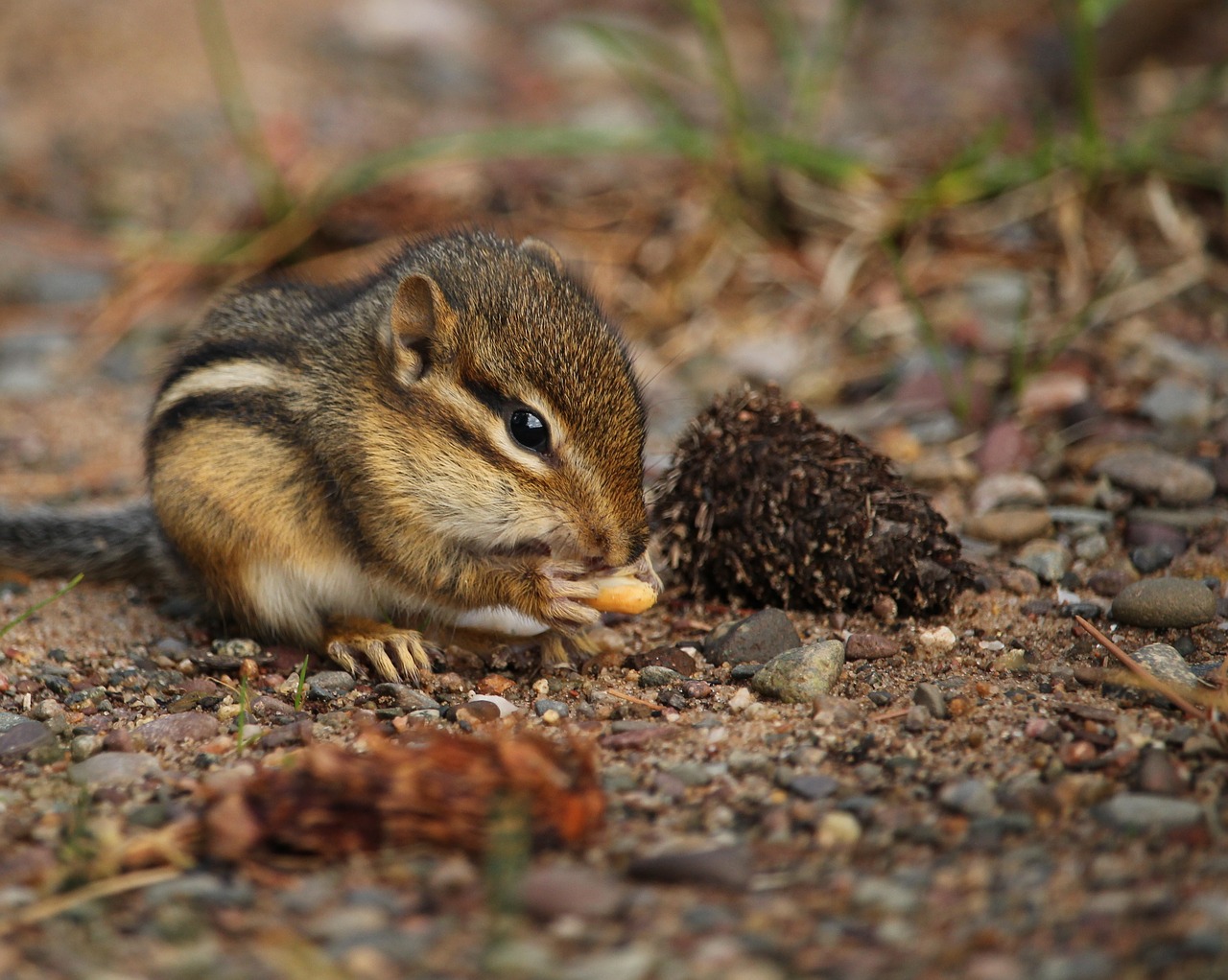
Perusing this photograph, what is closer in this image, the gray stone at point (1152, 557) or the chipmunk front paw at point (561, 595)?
the chipmunk front paw at point (561, 595)

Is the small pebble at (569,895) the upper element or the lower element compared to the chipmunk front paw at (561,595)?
lower

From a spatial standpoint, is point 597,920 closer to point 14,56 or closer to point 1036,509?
point 1036,509

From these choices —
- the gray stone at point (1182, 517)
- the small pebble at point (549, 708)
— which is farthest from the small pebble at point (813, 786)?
the gray stone at point (1182, 517)

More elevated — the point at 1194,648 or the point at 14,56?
the point at 14,56

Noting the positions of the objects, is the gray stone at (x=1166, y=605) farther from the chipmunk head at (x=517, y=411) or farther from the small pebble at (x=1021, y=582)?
the chipmunk head at (x=517, y=411)

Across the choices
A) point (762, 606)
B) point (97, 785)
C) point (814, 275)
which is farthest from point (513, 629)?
point (814, 275)

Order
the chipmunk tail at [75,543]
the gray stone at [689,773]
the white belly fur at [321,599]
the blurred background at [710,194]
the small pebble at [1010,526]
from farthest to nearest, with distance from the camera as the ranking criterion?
the blurred background at [710,194] → the chipmunk tail at [75,543] → the small pebble at [1010,526] → the white belly fur at [321,599] → the gray stone at [689,773]

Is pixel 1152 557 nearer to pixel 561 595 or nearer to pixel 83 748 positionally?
pixel 561 595
